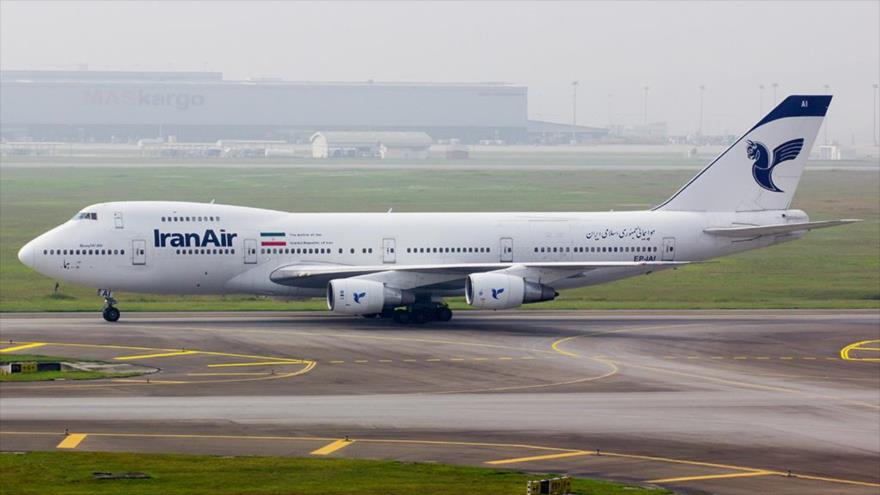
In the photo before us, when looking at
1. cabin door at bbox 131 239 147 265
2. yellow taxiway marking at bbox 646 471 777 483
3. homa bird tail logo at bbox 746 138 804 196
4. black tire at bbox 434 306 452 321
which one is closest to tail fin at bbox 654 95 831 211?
homa bird tail logo at bbox 746 138 804 196

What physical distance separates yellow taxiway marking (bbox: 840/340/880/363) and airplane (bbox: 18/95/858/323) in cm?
651

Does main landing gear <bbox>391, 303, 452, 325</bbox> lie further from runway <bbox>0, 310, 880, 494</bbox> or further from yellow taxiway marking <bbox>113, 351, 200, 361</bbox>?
yellow taxiway marking <bbox>113, 351, 200, 361</bbox>

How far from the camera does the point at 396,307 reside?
62.7 meters

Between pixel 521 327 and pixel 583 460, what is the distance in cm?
2693

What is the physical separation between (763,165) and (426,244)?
16089 millimetres

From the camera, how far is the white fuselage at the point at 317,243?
60906 millimetres

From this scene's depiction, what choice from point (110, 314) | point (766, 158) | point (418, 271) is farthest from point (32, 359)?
point (766, 158)

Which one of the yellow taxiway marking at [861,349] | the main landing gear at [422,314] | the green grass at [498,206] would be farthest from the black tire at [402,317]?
the yellow taxiway marking at [861,349]

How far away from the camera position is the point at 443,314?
62750 millimetres

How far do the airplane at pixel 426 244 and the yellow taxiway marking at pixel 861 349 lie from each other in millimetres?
6511

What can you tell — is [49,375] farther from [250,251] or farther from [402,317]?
[402,317]

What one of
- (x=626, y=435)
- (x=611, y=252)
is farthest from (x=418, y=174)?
(x=626, y=435)

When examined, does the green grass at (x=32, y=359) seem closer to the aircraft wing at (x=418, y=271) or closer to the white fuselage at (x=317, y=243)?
the white fuselage at (x=317, y=243)

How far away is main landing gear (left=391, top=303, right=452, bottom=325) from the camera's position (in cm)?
6197
